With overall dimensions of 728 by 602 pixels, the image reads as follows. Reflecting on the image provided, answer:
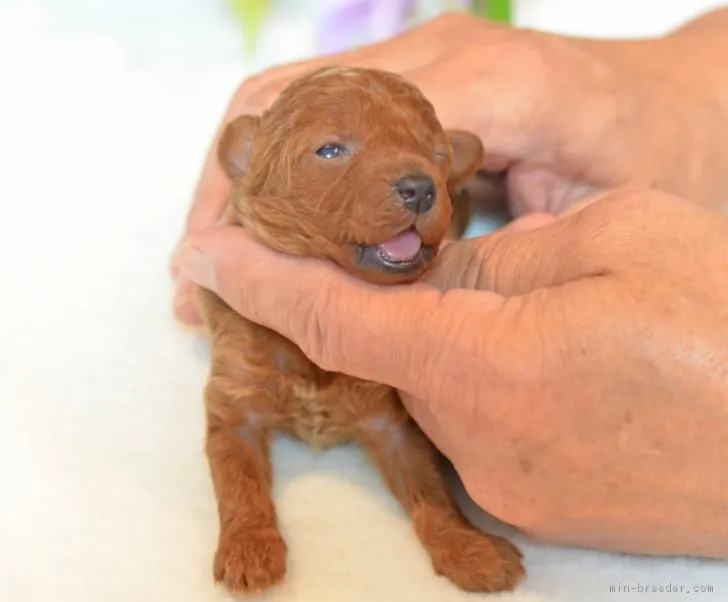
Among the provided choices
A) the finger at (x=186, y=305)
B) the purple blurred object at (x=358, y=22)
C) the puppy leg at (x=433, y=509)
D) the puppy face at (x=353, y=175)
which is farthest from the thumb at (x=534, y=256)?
the purple blurred object at (x=358, y=22)

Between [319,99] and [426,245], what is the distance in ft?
1.04

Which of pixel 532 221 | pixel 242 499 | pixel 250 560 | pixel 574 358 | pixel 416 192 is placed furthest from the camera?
pixel 532 221

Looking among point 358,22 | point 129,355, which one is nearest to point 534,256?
point 129,355

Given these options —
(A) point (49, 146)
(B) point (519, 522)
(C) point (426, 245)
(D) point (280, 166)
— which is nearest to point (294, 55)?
(A) point (49, 146)

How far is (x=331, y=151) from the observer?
155cm

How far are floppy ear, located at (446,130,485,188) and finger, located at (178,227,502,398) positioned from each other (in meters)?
0.34

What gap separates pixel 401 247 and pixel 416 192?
0.34ft

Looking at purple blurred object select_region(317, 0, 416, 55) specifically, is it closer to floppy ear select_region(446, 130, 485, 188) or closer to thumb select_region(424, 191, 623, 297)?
floppy ear select_region(446, 130, 485, 188)

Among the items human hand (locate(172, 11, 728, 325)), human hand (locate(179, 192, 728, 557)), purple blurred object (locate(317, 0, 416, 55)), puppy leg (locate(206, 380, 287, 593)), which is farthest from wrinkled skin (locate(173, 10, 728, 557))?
purple blurred object (locate(317, 0, 416, 55))

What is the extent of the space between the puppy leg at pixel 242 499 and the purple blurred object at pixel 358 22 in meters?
1.48

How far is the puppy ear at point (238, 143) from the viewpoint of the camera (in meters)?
1.72

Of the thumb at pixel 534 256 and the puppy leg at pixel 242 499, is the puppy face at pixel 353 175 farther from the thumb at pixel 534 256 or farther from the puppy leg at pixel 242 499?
the puppy leg at pixel 242 499

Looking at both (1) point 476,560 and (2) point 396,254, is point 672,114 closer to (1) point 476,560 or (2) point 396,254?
(2) point 396,254

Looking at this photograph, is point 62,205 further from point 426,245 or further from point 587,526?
point 587,526
